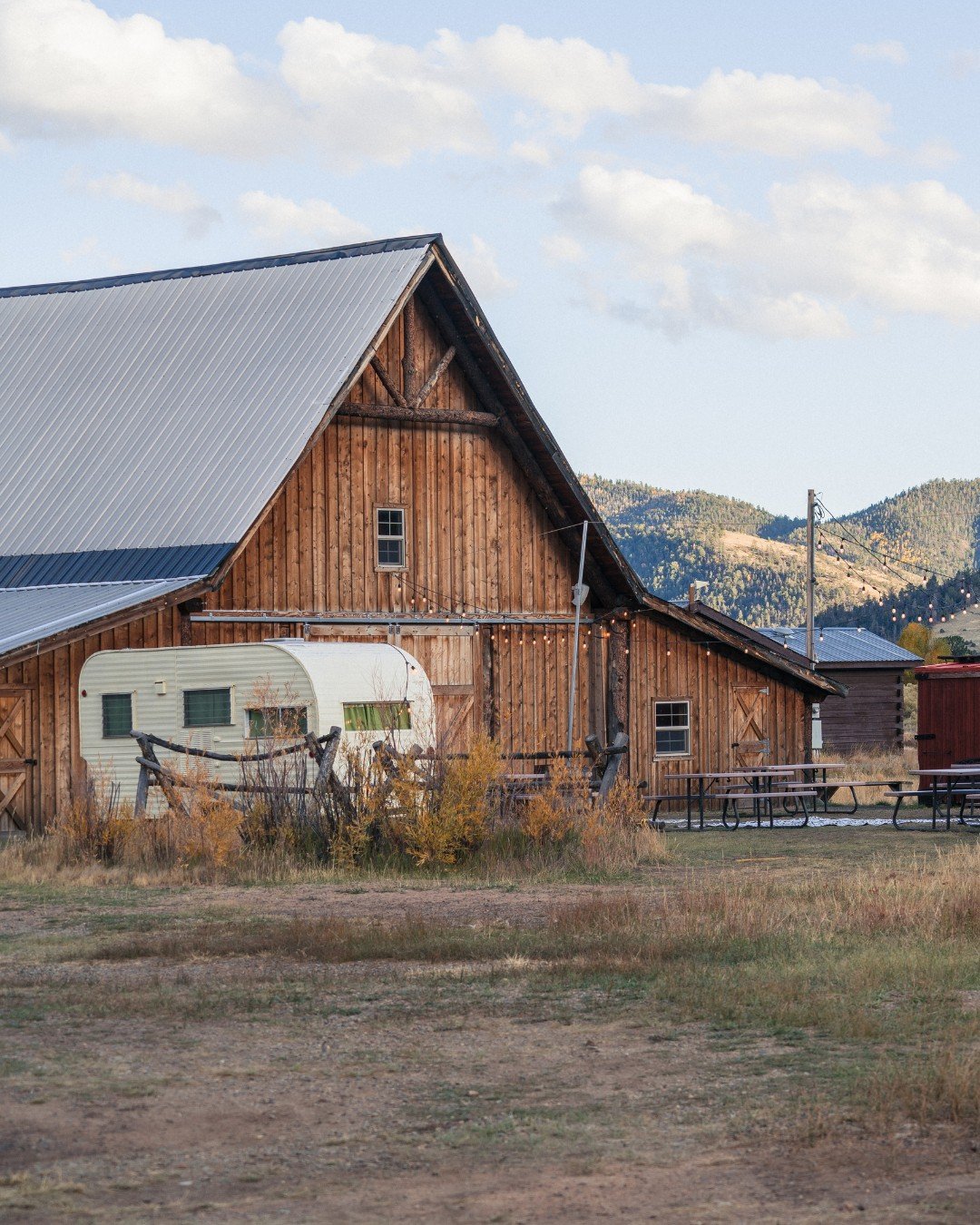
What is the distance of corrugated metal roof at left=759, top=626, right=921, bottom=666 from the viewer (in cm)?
5241

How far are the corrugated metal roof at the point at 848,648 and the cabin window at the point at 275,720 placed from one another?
3143 cm

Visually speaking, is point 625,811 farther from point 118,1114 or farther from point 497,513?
point 118,1114

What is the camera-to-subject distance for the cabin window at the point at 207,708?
2241 centimetres

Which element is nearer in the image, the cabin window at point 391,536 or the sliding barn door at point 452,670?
the cabin window at point 391,536

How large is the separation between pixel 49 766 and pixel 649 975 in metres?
14.2

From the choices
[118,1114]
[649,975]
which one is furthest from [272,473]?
[118,1114]

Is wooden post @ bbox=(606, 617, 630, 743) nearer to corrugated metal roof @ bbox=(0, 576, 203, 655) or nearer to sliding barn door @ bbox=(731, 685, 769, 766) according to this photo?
sliding barn door @ bbox=(731, 685, 769, 766)

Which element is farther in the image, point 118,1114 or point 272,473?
point 272,473

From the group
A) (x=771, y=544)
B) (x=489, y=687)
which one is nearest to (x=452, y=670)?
(x=489, y=687)

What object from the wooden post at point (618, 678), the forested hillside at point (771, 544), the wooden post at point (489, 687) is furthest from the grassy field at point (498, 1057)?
the forested hillside at point (771, 544)

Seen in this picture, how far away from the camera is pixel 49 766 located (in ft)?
79.0

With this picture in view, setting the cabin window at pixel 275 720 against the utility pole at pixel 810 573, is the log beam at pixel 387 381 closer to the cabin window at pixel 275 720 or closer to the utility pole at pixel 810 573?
the cabin window at pixel 275 720

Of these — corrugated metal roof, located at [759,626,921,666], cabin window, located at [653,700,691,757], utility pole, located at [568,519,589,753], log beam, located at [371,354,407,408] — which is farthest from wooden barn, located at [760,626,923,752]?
log beam, located at [371,354,407,408]

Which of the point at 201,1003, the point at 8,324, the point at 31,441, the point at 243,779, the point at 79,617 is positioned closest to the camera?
the point at 201,1003
